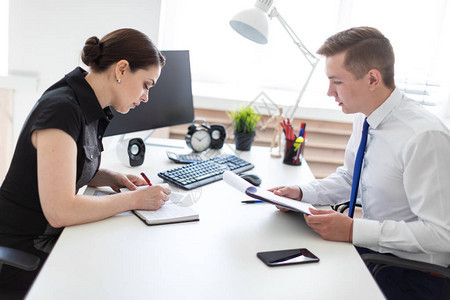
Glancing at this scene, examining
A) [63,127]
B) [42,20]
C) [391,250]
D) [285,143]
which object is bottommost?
[391,250]

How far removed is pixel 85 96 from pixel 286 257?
0.74 m

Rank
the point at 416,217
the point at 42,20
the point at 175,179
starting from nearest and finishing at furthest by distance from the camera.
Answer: the point at 416,217, the point at 175,179, the point at 42,20

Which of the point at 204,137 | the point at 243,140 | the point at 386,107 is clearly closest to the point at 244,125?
the point at 243,140

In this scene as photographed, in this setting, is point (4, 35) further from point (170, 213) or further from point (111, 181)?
point (170, 213)

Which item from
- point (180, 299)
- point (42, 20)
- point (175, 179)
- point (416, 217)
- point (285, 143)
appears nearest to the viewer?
point (180, 299)

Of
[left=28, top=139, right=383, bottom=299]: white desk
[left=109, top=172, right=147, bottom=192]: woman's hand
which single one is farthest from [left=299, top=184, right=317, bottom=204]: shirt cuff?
[left=109, top=172, right=147, bottom=192]: woman's hand

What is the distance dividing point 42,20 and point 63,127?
1.53 meters

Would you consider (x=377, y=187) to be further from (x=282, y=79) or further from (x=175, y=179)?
(x=282, y=79)

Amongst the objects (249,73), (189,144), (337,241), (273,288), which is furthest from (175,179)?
(249,73)

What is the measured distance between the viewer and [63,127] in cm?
123

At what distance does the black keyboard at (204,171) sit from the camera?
5.57 ft

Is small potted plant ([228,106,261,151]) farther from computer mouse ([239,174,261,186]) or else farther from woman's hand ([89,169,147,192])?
woman's hand ([89,169,147,192])

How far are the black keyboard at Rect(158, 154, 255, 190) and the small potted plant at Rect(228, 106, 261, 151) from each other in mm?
210

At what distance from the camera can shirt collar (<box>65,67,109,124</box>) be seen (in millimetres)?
1371
